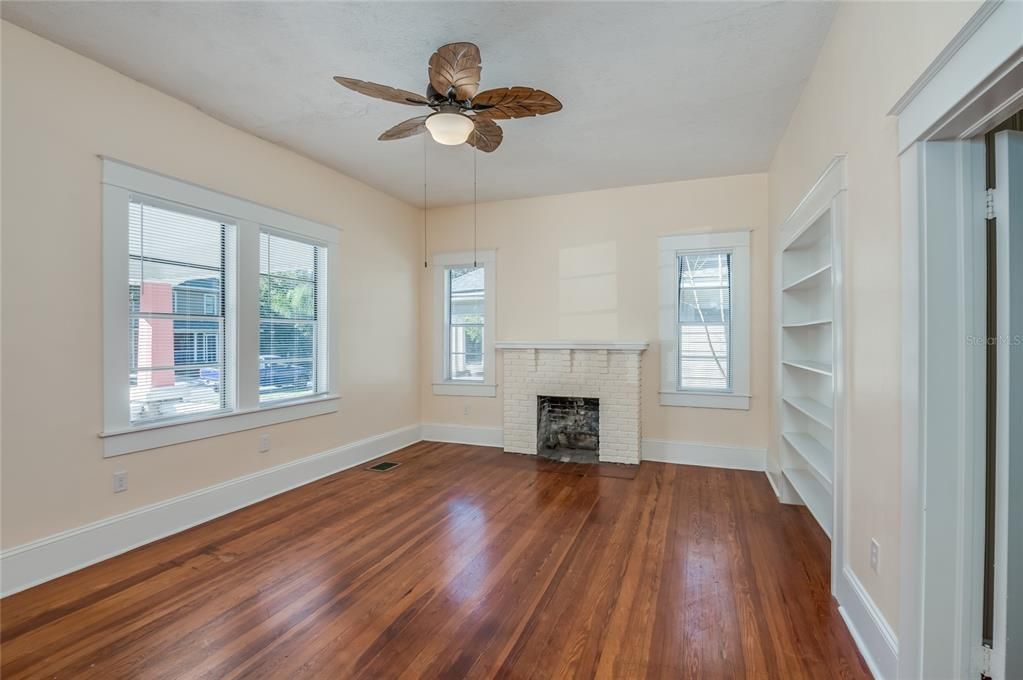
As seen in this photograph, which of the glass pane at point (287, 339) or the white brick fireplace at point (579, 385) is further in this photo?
the white brick fireplace at point (579, 385)

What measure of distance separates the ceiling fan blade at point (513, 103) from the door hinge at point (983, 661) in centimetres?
271

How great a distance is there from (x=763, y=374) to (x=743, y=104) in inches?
101

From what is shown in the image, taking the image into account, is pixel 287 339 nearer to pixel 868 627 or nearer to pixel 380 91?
pixel 380 91

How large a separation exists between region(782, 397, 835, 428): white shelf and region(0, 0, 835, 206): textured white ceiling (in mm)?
2085

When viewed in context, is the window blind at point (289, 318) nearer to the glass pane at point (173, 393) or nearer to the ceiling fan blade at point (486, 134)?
the glass pane at point (173, 393)

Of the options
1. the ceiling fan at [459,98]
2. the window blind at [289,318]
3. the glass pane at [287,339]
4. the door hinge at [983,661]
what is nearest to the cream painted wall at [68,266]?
the window blind at [289,318]

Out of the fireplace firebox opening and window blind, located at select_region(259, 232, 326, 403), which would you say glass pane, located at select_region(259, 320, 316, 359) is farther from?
the fireplace firebox opening

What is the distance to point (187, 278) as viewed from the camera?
330 cm

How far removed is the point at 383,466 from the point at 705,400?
11.1 ft

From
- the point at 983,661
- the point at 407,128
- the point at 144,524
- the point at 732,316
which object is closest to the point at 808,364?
the point at 732,316

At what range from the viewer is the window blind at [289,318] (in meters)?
3.91

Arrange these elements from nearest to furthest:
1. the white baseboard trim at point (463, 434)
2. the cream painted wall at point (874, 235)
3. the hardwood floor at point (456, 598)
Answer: the cream painted wall at point (874, 235), the hardwood floor at point (456, 598), the white baseboard trim at point (463, 434)

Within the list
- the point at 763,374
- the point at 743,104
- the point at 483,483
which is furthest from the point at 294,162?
the point at 763,374

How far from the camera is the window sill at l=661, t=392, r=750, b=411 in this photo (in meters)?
4.62
